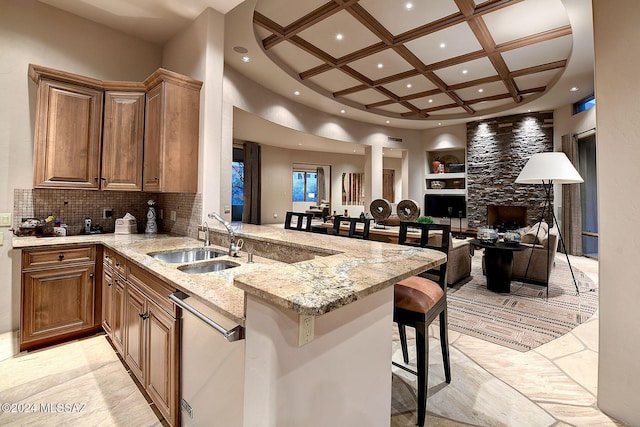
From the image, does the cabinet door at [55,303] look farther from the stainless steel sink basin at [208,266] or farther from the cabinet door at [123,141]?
the stainless steel sink basin at [208,266]

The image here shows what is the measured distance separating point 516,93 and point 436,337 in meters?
5.91

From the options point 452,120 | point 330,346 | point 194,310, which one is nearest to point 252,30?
point 194,310

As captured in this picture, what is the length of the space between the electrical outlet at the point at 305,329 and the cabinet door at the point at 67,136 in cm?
274

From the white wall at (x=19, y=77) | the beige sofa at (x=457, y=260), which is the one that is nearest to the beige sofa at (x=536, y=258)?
the beige sofa at (x=457, y=260)

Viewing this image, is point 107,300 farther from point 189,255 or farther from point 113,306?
point 189,255

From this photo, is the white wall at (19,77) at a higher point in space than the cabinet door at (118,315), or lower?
higher

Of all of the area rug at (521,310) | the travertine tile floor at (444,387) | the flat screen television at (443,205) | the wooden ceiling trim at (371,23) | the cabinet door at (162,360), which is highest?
the wooden ceiling trim at (371,23)

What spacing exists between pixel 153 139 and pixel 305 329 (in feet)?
8.15

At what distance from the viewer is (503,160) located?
752cm

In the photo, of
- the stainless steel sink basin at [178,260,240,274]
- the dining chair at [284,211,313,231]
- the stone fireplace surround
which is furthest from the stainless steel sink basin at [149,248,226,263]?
the stone fireplace surround

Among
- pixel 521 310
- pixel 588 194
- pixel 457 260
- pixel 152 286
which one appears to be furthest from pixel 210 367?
pixel 588 194

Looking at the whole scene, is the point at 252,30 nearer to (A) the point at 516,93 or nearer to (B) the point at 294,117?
(B) the point at 294,117

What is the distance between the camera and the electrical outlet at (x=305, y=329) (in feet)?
2.89

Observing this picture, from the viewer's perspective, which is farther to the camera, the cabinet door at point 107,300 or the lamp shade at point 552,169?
the lamp shade at point 552,169
